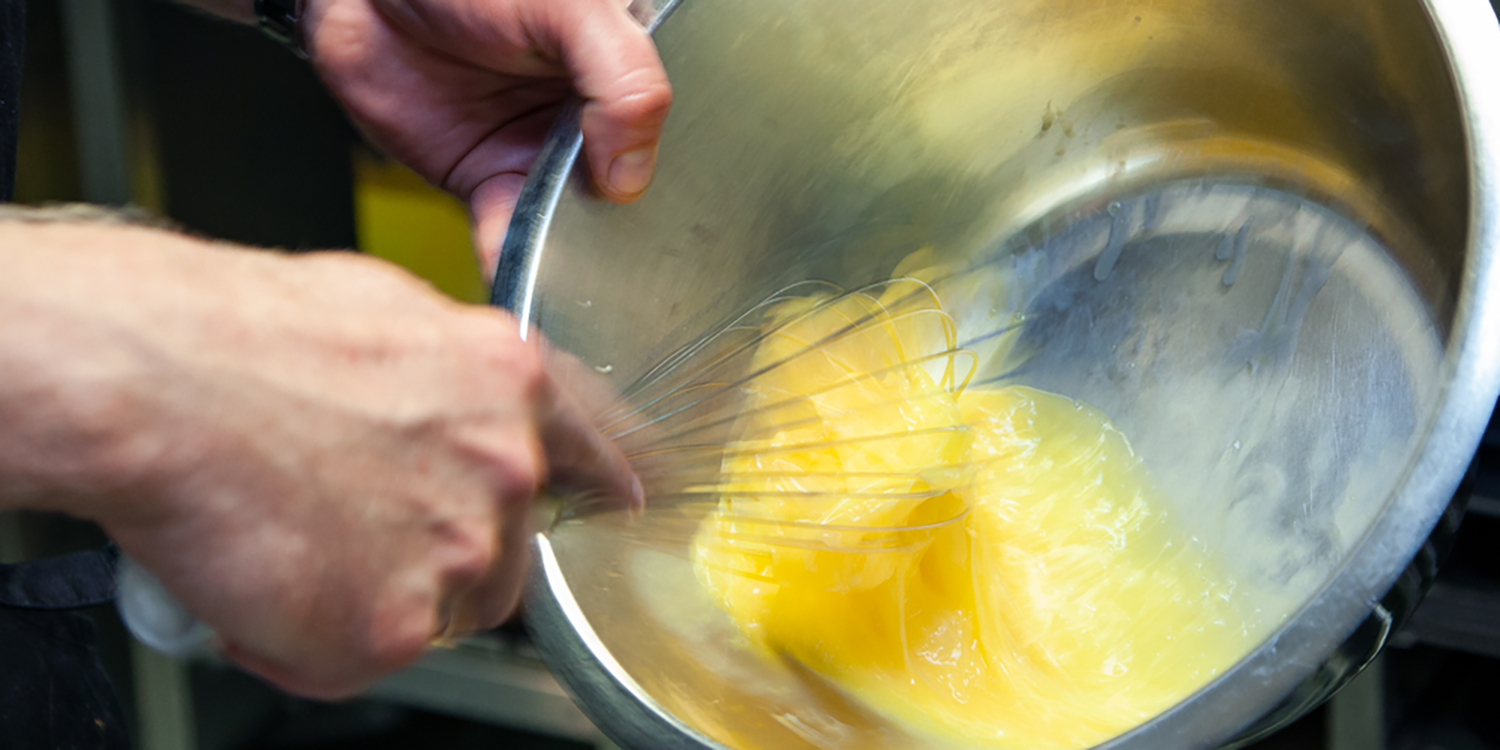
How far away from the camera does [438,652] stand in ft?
3.33

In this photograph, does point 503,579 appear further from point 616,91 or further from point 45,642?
point 45,642

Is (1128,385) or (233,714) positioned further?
(233,714)

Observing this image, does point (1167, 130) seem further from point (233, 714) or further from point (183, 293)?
point (233, 714)

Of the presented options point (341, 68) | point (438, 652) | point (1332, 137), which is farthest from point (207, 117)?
point (1332, 137)

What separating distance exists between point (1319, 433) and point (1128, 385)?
112 mm

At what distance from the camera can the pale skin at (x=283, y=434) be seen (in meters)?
0.26

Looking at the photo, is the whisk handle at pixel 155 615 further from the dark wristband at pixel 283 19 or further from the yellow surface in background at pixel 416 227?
the yellow surface in background at pixel 416 227

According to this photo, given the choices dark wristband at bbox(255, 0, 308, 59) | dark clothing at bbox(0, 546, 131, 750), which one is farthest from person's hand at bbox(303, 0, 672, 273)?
dark clothing at bbox(0, 546, 131, 750)

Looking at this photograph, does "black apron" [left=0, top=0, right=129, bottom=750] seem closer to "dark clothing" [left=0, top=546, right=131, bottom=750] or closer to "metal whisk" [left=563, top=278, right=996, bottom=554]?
"dark clothing" [left=0, top=546, right=131, bottom=750]

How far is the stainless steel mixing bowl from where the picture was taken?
0.36 meters


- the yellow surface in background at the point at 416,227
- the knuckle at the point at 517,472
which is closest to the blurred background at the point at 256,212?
the yellow surface in background at the point at 416,227

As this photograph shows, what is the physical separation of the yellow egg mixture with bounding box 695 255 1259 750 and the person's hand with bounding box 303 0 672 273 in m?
0.19

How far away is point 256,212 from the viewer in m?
A: 1.00

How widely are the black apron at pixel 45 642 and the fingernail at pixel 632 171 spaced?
0.30 metres
